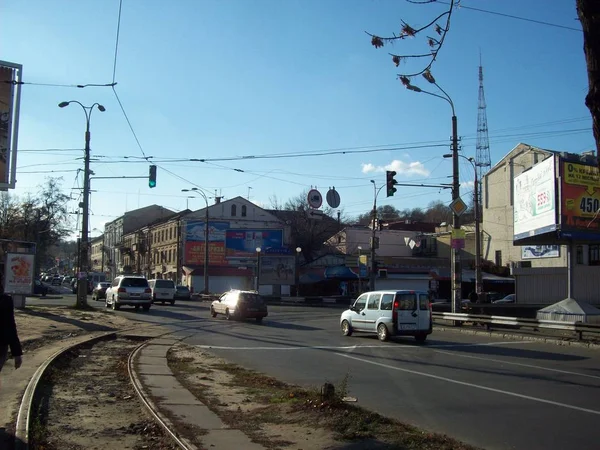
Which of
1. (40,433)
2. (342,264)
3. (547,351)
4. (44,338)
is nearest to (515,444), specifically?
(40,433)

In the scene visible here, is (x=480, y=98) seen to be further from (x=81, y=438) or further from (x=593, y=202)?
(x=81, y=438)

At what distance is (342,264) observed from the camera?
221ft

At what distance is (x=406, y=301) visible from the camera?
1966 centimetres

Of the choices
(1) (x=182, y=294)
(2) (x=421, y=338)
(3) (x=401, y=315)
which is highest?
(3) (x=401, y=315)

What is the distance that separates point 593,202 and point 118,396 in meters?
21.3

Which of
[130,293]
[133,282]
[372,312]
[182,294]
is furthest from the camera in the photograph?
[182,294]

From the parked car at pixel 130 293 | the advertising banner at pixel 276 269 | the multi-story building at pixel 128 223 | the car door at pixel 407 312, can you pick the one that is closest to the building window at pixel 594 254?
the advertising banner at pixel 276 269

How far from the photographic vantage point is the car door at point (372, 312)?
2047 centimetres

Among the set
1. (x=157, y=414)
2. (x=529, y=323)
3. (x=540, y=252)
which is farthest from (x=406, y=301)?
(x=540, y=252)

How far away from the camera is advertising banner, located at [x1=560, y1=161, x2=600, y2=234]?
2353 cm

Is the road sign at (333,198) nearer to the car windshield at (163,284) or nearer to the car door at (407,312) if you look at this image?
the car door at (407,312)

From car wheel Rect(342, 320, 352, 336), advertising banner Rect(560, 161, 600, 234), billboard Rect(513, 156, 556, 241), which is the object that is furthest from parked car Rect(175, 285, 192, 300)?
advertising banner Rect(560, 161, 600, 234)

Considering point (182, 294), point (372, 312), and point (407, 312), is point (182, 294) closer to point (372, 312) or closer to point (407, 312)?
point (372, 312)

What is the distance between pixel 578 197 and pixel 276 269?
115 ft
